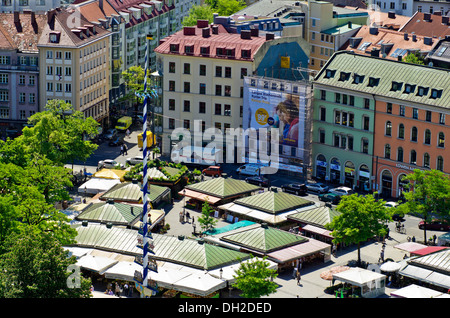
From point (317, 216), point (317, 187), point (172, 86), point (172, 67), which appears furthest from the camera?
point (172, 86)

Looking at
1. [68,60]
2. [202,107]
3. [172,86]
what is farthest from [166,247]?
[68,60]

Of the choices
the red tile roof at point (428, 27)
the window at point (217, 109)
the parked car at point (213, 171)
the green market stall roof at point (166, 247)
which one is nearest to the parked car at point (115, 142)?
the window at point (217, 109)

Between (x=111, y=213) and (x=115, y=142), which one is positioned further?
(x=115, y=142)

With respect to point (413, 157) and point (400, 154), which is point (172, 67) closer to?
point (400, 154)

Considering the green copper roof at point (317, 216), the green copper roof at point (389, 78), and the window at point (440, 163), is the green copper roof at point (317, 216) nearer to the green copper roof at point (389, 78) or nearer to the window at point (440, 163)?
the window at point (440, 163)

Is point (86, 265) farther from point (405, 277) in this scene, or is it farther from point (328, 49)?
point (328, 49)

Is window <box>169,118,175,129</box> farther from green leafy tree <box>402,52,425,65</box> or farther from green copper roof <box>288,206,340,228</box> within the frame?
green copper roof <box>288,206,340,228</box>
